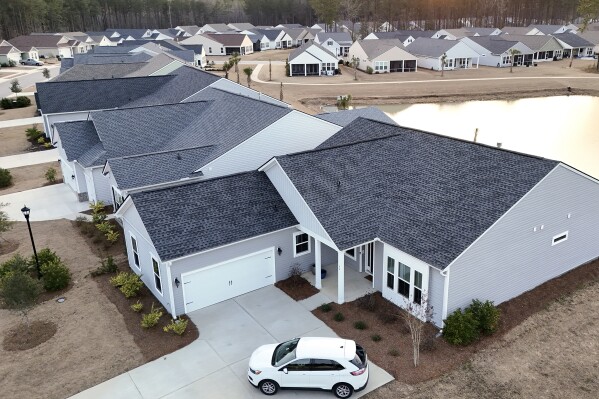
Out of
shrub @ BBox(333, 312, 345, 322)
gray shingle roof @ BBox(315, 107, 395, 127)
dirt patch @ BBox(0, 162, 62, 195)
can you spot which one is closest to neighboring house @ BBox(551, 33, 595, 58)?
gray shingle roof @ BBox(315, 107, 395, 127)

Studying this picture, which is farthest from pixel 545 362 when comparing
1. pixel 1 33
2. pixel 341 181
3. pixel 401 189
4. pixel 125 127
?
pixel 1 33

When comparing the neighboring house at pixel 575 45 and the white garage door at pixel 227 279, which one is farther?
the neighboring house at pixel 575 45

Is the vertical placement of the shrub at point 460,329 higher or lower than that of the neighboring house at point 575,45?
lower

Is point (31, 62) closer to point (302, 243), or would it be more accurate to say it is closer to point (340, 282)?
point (302, 243)

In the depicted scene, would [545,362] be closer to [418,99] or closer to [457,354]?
[457,354]

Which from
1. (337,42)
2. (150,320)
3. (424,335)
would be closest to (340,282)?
(424,335)

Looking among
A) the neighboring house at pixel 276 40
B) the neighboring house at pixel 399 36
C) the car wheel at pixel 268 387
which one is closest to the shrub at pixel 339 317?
the car wheel at pixel 268 387

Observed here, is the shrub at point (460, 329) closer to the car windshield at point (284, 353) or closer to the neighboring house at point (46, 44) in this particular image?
the car windshield at point (284, 353)
